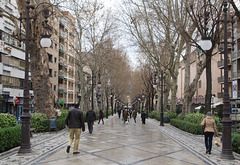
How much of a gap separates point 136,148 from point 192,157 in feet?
→ 7.72

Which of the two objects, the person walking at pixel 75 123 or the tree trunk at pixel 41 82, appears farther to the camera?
the tree trunk at pixel 41 82

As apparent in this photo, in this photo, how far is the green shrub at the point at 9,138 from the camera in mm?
8945

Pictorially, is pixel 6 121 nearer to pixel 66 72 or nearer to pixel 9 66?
pixel 9 66

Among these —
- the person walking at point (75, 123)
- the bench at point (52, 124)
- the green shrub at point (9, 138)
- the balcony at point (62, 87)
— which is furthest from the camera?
the balcony at point (62, 87)

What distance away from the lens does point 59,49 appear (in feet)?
184

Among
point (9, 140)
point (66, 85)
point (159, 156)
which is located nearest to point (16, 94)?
point (66, 85)

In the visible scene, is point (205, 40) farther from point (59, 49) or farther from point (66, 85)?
point (66, 85)

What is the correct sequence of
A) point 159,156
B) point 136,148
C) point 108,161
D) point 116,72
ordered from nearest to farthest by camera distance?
point 108,161, point 159,156, point 136,148, point 116,72

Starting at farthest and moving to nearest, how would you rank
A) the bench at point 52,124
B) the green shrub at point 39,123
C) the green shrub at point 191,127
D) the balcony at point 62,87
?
the balcony at point 62,87 → the bench at point 52,124 → the green shrub at point 39,123 → the green shrub at point 191,127

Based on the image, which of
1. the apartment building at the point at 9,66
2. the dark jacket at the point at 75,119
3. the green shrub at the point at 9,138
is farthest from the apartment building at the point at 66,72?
the dark jacket at the point at 75,119

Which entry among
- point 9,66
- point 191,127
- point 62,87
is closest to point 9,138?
point 191,127

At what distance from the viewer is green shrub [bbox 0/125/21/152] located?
29.3 ft

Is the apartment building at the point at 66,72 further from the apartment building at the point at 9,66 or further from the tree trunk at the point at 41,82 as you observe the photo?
the tree trunk at the point at 41,82

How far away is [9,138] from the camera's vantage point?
9547 millimetres
